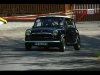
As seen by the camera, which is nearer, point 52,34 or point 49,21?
point 52,34

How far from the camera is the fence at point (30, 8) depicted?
4456cm

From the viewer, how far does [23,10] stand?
148ft

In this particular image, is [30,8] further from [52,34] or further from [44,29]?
[52,34]

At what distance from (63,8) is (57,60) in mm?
31106

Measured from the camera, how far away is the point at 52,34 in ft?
54.9

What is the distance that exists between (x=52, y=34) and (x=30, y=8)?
28.9 metres

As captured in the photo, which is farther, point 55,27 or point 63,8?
point 63,8

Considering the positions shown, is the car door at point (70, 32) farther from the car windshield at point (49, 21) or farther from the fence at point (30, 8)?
the fence at point (30, 8)

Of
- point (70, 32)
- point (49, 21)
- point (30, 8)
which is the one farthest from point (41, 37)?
point (30, 8)

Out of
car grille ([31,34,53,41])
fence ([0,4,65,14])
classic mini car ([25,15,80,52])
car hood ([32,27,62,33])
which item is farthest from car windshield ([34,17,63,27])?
fence ([0,4,65,14])

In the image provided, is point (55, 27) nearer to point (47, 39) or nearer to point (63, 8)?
point (47, 39)

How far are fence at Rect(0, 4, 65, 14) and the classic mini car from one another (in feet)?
86.4

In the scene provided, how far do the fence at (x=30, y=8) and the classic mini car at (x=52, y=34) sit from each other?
26.3 meters

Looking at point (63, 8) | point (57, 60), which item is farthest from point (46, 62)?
point (63, 8)
